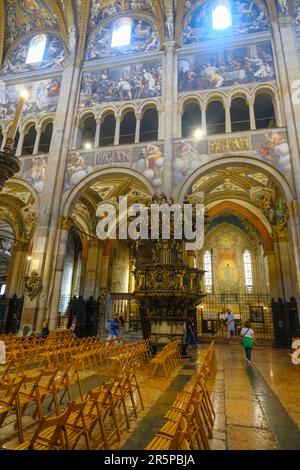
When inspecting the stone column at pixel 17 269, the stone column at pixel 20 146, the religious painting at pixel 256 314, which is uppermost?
the stone column at pixel 20 146

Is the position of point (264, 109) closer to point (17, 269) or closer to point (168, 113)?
point (168, 113)

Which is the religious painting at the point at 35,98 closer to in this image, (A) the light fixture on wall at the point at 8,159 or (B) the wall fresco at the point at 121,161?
(B) the wall fresco at the point at 121,161

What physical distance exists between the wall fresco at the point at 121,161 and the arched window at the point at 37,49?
30.0 feet

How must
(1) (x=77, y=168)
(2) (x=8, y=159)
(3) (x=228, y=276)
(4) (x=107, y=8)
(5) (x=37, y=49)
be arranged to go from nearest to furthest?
(2) (x=8, y=159), (1) (x=77, y=168), (4) (x=107, y=8), (5) (x=37, y=49), (3) (x=228, y=276)

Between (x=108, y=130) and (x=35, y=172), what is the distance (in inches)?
236

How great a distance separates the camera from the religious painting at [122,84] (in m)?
14.7

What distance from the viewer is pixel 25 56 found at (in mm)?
→ 18344

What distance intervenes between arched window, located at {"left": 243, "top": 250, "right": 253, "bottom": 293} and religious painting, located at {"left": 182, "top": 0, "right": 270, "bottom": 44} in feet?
53.7

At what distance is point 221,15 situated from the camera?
15.6m

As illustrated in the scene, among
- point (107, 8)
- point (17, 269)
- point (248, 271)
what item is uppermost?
point (107, 8)

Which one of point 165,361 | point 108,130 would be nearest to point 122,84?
point 108,130

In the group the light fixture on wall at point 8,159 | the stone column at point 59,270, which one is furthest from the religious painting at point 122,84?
the light fixture on wall at point 8,159
